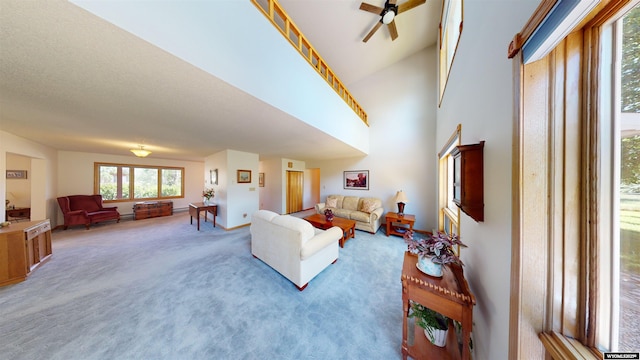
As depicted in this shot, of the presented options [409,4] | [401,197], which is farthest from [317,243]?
[409,4]

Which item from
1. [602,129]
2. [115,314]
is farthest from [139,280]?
[602,129]

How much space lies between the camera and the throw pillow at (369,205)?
4.47 m

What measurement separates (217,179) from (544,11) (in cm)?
550

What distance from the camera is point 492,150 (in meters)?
1.01

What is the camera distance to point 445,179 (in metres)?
3.45

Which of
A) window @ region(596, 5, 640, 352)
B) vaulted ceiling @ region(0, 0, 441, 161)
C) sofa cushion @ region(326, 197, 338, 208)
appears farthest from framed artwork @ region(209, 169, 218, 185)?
window @ region(596, 5, 640, 352)

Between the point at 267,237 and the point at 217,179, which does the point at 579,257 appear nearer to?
the point at 267,237

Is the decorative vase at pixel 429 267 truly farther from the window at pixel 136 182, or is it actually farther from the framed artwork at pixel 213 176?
the window at pixel 136 182

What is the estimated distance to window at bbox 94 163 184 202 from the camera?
17.4 ft

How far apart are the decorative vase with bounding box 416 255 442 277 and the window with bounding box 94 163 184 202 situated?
7998 millimetres

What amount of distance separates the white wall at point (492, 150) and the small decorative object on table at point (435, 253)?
169mm

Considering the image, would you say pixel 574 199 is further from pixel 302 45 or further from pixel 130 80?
pixel 302 45

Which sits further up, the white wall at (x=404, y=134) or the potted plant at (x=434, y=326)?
Result: the white wall at (x=404, y=134)

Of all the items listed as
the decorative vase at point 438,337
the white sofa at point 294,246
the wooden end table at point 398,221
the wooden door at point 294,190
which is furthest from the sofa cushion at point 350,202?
the decorative vase at point 438,337
